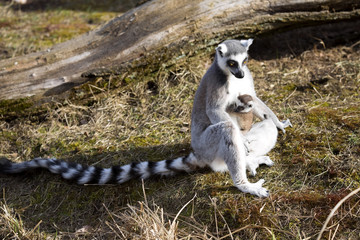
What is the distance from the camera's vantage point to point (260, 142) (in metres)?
4.19

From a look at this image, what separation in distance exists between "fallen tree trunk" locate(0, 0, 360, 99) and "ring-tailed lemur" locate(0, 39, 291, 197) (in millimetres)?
1511

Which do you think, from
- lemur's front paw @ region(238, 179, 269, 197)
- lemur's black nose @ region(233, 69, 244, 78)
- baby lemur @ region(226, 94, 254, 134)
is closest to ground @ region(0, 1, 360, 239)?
lemur's front paw @ region(238, 179, 269, 197)

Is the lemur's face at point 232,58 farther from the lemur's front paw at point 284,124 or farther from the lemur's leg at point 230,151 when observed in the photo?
the lemur's front paw at point 284,124

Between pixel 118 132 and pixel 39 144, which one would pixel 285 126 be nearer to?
pixel 118 132

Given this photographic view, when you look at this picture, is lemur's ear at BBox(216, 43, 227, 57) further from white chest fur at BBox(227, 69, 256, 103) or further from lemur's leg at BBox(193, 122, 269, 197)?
lemur's leg at BBox(193, 122, 269, 197)

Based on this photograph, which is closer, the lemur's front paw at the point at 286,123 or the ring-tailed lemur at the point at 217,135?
the ring-tailed lemur at the point at 217,135

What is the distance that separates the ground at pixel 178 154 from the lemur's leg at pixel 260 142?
116 millimetres

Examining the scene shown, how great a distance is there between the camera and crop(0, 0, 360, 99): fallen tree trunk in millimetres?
5551

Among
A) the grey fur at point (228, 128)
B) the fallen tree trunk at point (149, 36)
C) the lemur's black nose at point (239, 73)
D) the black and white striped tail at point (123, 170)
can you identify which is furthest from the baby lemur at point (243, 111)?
the fallen tree trunk at point (149, 36)

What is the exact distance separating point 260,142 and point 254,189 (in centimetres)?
67

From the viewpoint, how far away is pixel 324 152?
416 cm

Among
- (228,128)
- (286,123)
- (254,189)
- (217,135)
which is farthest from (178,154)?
(286,123)

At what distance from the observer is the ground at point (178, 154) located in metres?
3.50

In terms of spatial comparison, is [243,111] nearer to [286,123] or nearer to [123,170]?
[286,123]
